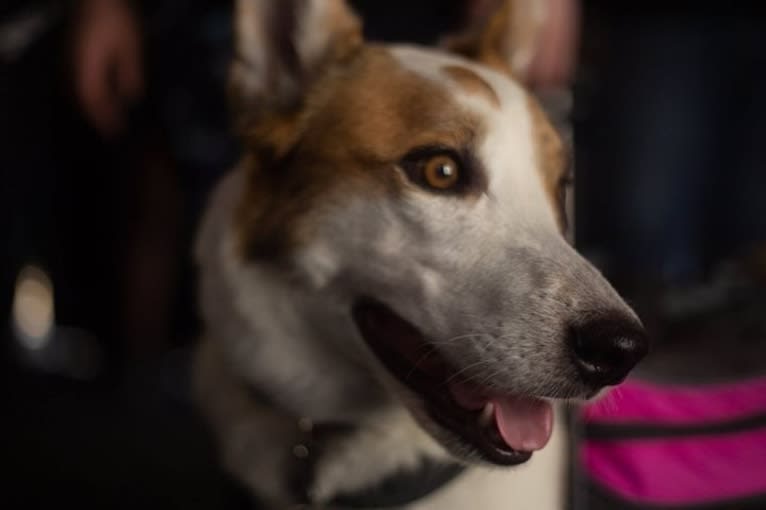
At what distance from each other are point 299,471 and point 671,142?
1303mm

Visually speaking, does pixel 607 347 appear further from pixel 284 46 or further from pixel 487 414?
pixel 284 46

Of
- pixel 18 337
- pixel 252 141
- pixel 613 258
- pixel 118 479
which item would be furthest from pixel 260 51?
pixel 18 337

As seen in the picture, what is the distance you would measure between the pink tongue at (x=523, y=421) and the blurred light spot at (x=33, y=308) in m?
1.53

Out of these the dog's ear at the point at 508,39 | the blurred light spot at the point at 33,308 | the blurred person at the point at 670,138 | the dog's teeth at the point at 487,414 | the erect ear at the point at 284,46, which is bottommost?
the blurred light spot at the point at 33,308

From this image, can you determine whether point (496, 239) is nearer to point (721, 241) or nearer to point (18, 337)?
point (721, 241)

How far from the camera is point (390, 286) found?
876mm

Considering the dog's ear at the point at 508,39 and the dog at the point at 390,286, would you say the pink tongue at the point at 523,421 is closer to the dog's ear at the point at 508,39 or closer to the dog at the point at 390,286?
the dog at the point at 390,286

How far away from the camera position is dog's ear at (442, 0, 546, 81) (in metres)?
1.13

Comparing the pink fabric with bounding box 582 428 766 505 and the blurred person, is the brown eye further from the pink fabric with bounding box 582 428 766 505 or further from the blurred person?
the blurred person

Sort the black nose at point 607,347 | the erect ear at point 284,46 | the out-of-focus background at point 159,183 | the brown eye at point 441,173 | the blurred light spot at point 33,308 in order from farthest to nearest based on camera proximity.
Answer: the blurred light spot at point 33,308 < the out-of-focus background at point 159,183 < the erect ear at point 284,46 < the brown eye at point 441,173 < the black nose at point 607,347

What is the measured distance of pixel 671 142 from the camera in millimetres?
1909

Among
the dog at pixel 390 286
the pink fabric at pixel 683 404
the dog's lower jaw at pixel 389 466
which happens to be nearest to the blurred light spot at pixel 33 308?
the dog at pixel 390 286

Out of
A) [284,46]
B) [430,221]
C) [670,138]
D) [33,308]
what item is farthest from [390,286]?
[33,308]

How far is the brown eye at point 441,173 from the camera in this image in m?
0.90
